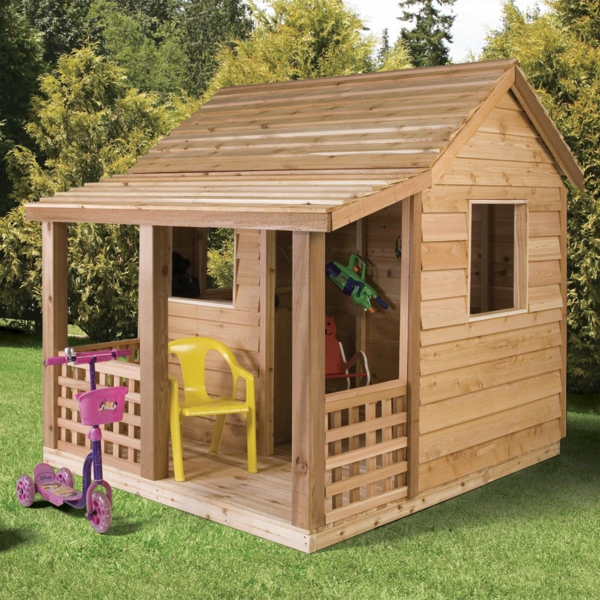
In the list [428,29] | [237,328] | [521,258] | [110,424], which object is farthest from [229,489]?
[428,29]

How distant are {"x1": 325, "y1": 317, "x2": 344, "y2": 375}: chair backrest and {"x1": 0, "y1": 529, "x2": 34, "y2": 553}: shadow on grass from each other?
3064 mm

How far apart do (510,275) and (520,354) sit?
1404mm

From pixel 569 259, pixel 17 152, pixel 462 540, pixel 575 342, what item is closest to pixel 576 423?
pixel 575 342

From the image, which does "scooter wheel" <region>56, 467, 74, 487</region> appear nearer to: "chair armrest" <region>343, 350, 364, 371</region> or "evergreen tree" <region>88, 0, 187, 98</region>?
"chair armrest" <region>343, 350, 364, 371</region>

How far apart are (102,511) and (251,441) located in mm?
1575

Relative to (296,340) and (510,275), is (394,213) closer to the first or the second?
(510,275)

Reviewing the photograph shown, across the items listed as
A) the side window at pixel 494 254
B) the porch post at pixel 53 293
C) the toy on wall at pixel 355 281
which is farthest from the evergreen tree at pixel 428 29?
the porch post at pixel 53 293

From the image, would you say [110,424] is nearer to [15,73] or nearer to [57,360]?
[57,360]

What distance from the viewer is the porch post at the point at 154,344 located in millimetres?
7262

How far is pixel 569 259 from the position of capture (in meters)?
11.6

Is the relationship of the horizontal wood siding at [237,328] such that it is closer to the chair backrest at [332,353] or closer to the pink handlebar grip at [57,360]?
the chair backrest at [332,353]

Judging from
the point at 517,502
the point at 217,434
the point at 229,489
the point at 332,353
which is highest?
the point at 332,353

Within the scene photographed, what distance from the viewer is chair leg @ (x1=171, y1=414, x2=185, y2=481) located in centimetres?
748

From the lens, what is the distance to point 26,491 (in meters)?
7.23
